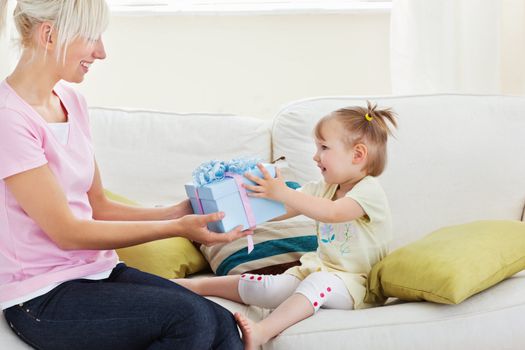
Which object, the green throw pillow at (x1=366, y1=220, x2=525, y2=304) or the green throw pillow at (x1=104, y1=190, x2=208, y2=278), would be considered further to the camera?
the green throw pillow at (x1=104, y1=190, x2=208, y2=278)

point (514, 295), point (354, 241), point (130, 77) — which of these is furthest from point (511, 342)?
point (130, 77)

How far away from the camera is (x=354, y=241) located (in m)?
2.12

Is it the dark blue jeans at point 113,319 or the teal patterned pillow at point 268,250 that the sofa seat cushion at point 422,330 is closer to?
the dark blue jeans at point 113,319

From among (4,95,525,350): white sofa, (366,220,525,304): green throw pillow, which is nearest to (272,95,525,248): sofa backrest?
(4,95,525,350): white sofa

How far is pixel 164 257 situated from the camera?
2275 mm

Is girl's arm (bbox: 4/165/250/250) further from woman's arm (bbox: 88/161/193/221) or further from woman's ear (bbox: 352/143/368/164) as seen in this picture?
woman's ear (bbox: 352/143/368/164)

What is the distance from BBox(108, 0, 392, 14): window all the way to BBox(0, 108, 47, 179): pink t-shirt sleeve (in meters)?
1.77

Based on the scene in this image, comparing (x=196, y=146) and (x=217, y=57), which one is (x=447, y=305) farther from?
(x=217, y=57)

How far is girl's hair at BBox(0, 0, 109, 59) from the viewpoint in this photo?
5.70 ft

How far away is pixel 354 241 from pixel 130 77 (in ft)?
5.71

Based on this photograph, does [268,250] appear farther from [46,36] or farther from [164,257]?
[46,36]

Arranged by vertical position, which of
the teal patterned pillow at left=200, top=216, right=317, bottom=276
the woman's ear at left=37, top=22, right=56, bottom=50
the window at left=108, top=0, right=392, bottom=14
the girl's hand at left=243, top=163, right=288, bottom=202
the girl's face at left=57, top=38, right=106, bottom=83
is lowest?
the teal patterned pillow at left=200, top=216, right=317, bottom=276

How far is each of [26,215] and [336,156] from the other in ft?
2.72

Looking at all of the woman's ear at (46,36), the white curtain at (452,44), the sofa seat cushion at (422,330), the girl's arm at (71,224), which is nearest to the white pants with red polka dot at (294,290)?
the sofa seat cushion at (422,330)
